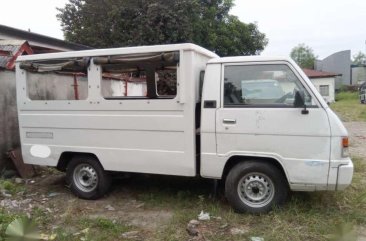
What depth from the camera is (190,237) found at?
4438 millimetres

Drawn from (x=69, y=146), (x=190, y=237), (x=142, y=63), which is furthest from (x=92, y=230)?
(x=142, y=63)

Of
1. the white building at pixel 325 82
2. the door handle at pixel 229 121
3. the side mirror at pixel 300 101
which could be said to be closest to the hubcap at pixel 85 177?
the door handle at pixel 229 121

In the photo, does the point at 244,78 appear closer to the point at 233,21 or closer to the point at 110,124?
the point at 110,124

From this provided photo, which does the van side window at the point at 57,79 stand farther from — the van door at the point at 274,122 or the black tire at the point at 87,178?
the van door at the point at 274,122

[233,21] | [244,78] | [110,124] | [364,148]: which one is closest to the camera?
[244,78]

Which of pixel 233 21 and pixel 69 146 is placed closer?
pixel 69 146

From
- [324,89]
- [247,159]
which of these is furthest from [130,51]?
[324,89]

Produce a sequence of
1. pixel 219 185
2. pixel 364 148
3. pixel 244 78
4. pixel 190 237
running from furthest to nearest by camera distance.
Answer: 1. pixel 364 148
2. pixel 219 185
3. pixel 244 78
4. pixel 190 237

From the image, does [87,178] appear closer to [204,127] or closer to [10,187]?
[10,187]

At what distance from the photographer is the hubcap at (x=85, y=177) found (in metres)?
5.84

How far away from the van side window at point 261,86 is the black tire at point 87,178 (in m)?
2.27

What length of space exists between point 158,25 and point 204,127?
13354 millimetres

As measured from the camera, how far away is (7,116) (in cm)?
716

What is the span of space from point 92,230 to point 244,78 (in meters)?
2.78
